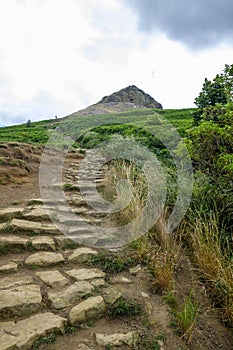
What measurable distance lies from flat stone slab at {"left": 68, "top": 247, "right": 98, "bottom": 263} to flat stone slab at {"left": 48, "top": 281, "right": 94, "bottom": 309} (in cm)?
40

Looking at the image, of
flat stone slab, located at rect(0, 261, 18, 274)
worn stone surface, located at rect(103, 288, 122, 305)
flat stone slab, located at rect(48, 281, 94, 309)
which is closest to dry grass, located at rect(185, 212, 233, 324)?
worn stone surface, located at rect(103, 288, 122, 305)

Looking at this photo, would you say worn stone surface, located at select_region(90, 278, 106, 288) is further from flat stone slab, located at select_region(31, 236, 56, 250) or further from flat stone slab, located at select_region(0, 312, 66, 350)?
flat stone slab, located at select_region(31, 236, 56, 250)

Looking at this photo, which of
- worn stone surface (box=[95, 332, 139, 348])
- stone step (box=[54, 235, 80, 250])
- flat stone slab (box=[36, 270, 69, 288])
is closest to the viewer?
worn stone surface (box=[95, 332, 139, 348])

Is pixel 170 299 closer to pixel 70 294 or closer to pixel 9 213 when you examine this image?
pixel 70 294

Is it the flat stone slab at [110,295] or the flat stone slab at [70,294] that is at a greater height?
the flat stone slab at [70,294]

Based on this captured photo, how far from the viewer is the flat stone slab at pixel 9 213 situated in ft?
11.2

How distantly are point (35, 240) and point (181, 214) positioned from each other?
164 centimetres

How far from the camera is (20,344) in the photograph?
1.69 metres

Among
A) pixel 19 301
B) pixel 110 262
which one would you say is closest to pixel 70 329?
pixel 19 301

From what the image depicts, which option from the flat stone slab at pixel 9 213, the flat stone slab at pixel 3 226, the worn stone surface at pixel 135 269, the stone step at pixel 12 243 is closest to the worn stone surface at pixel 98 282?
the worn stone surface at pixel 135 269

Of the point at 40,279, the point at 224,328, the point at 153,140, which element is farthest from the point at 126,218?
the point at 153,140

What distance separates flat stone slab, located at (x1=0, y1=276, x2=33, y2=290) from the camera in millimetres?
2234

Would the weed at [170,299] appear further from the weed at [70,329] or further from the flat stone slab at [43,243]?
the flat stone slab at [43,243]

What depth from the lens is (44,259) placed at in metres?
2.67
